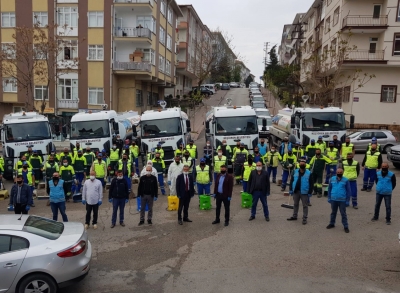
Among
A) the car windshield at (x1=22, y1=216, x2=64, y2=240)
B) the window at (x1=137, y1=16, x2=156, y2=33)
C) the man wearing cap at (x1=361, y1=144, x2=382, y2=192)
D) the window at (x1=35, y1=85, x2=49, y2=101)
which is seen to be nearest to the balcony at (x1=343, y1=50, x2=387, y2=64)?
the window at (x1=137, y1=16, x2=156, y2=33)

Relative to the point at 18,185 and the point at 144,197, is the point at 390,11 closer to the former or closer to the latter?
the point at 144,197

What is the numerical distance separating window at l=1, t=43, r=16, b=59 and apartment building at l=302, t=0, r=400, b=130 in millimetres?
26474

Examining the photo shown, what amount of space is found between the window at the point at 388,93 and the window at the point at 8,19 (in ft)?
104

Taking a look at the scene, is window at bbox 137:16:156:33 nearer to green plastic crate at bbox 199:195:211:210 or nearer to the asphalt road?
green plastic crate at bbox 199:195:211:210

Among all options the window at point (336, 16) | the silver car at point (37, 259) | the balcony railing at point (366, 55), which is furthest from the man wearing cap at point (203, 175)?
the window at point (336, 16)

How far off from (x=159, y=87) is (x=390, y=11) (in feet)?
87.6

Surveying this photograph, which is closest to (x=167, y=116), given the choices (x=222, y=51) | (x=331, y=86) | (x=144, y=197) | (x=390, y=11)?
(x=144, y=197)

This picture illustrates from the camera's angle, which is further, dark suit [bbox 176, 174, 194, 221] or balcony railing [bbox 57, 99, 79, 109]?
balcony railing [bbox 57, 99, 79, 109]

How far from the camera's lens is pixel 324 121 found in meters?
18.5

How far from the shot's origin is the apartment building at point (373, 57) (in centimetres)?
3133

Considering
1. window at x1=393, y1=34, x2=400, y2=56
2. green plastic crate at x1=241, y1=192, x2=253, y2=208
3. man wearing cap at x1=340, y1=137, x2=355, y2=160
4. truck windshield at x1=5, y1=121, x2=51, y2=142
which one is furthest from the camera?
window at x1=393, y1=34, x2=400, y2=56

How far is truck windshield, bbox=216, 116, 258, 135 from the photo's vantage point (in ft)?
59.0

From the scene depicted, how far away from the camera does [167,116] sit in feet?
60.3

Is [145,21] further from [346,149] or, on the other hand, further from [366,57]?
[346,149]
